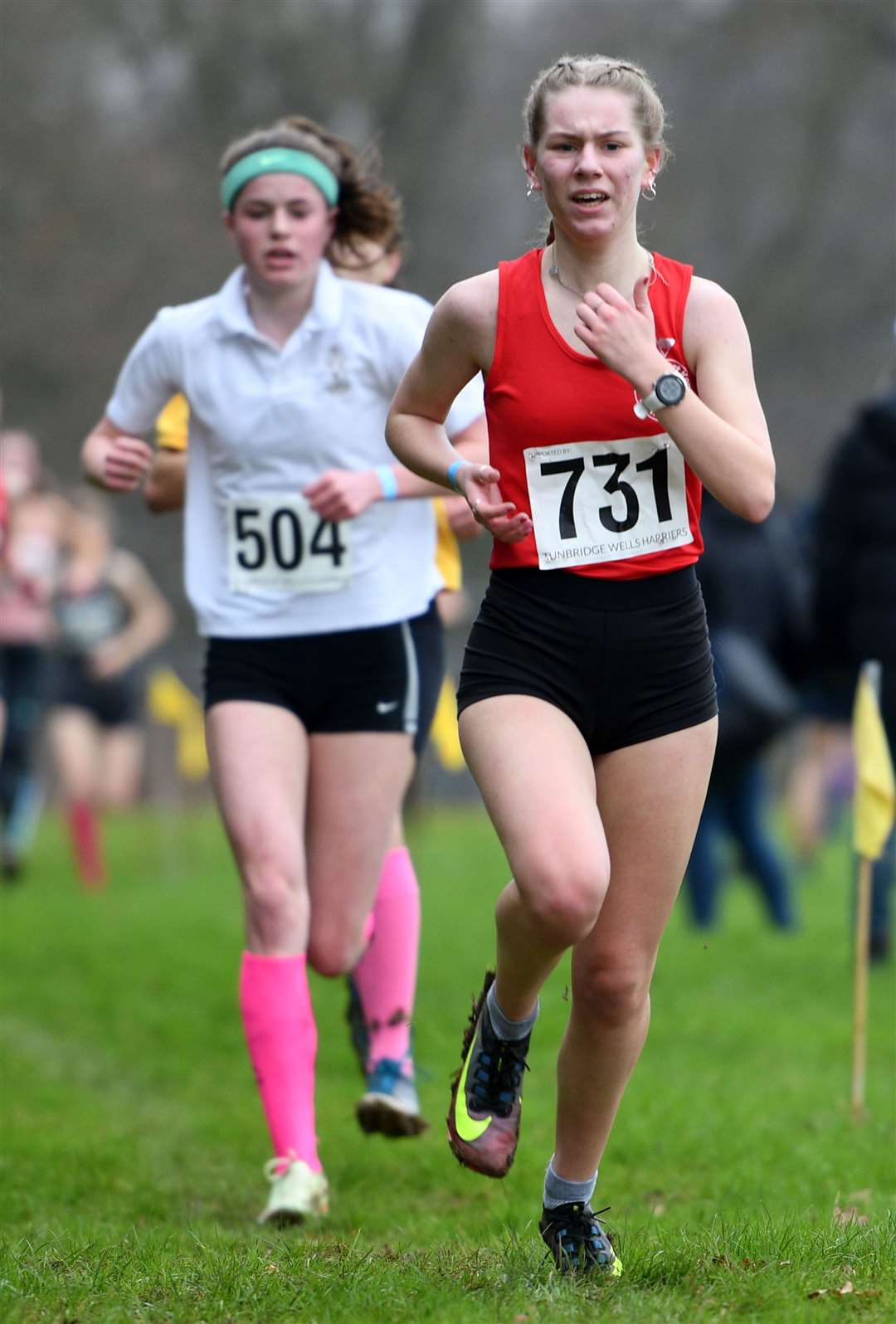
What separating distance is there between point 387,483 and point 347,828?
885mm

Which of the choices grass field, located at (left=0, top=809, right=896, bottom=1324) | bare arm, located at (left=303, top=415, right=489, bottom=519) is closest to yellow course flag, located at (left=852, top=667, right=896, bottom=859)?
grass field, located at (left=0, top=809, right=896, bottom=1324)

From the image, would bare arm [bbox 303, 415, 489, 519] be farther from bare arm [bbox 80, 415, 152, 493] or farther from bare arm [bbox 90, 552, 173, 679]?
bare arm [bbox 90, 552, 173, 679]

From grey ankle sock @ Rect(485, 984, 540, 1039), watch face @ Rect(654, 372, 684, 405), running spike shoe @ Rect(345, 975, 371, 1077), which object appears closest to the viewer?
watch face @ Rect(654, 372, 684, 405)

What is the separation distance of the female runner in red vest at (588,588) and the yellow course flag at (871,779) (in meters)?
2.84

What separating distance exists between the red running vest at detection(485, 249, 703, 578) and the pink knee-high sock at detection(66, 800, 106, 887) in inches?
396

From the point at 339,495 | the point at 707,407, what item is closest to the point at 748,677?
the point at 339,495

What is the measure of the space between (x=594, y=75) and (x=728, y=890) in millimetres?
11448

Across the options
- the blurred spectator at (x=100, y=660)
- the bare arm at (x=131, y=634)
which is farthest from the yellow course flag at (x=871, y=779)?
the bare arm at (x=131, y=634)

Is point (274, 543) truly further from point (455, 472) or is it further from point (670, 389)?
point (670, 389)

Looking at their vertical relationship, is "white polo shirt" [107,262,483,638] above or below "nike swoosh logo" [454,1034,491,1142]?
above

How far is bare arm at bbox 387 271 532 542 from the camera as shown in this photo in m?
4.24

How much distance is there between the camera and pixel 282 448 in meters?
5.81

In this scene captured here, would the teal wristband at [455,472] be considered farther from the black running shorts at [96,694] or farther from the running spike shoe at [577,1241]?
the black running shorts at [96,694]

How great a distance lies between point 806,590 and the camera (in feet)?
37.7
